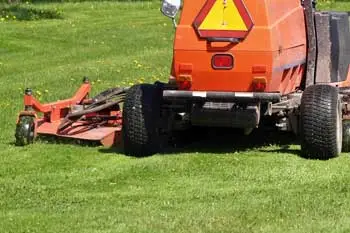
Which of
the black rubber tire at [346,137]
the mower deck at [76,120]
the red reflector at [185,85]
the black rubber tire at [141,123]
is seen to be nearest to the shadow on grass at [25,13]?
the mower deck at [76,120]

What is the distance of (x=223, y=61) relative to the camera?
939 cm

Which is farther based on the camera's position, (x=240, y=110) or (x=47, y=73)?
(x=47, y=73)

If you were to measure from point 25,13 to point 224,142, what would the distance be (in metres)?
16.9

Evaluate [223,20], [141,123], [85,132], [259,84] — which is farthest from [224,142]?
[223,20]

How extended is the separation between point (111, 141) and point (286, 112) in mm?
1800

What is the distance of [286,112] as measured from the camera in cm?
1015

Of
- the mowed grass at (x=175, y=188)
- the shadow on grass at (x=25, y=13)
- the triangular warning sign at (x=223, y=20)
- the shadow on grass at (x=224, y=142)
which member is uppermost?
the triangular warning sign at (x=223, y=20)

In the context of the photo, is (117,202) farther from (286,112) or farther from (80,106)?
(80,106)

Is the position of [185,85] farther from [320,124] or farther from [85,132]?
[85,132]

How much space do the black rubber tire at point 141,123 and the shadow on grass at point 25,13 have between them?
54.7ft

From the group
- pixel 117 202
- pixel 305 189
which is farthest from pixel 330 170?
pixel 117 202

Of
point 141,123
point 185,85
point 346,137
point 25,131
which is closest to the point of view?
point 185,85

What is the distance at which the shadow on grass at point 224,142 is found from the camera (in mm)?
10414

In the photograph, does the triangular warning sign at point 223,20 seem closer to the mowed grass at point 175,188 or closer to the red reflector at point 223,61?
the red reflector at point 223,61
